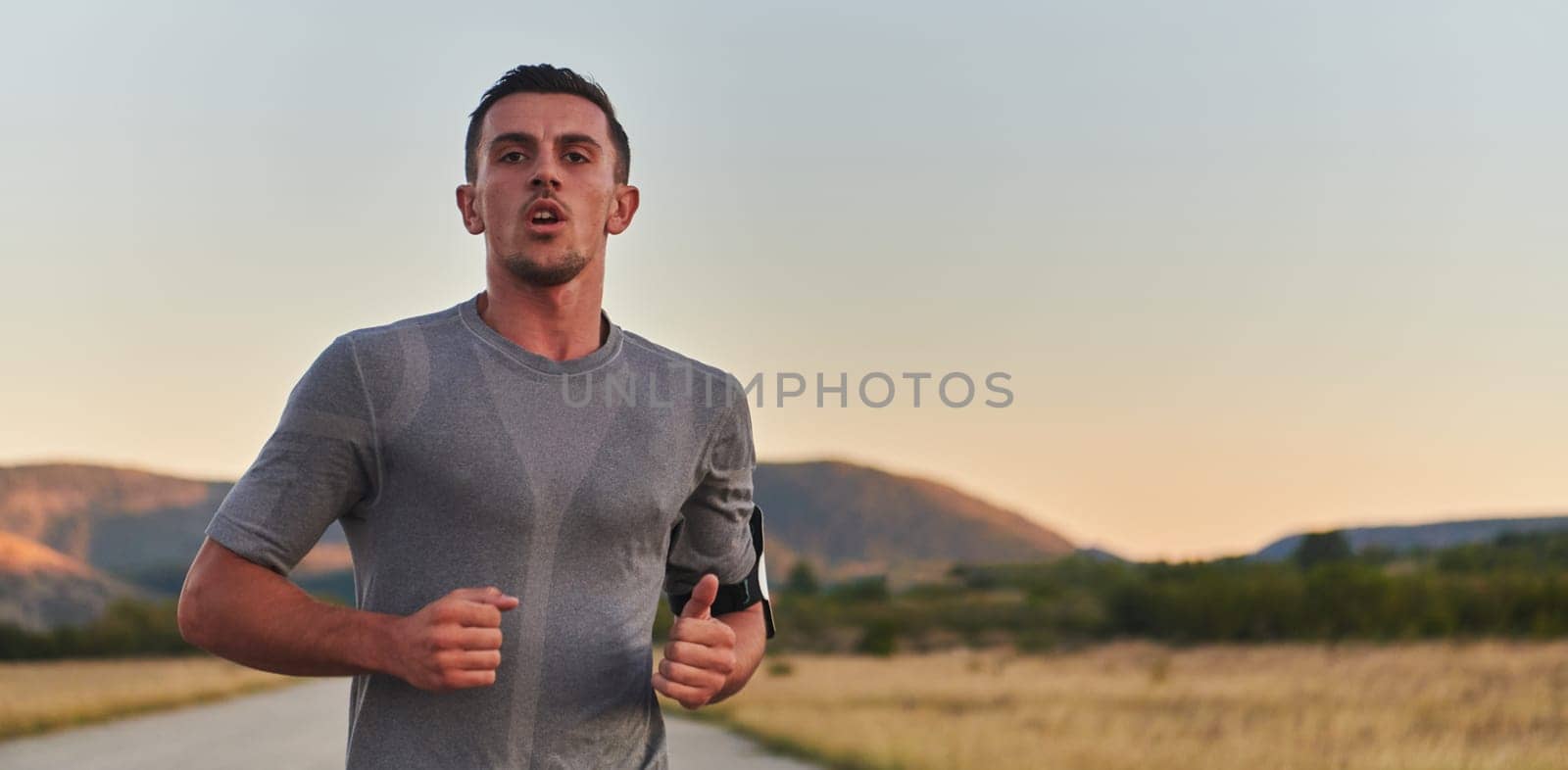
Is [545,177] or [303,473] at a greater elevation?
[545,177]

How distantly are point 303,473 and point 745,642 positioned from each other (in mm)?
1032

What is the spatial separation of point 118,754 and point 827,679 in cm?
1845

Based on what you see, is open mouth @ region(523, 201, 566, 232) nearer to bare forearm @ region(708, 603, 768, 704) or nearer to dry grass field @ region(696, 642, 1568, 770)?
bare forearm @ region(708, 603, 768, 704)

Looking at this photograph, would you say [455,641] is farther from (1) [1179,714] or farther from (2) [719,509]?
(1) [1179,714]

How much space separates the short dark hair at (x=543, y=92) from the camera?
3.91 m

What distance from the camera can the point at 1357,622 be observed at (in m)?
75.4

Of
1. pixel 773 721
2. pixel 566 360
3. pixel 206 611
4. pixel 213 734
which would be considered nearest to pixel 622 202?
pixel 566 360

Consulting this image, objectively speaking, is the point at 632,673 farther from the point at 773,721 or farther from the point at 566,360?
the point at 773,721

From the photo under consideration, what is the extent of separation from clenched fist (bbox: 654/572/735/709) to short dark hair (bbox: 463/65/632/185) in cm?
92

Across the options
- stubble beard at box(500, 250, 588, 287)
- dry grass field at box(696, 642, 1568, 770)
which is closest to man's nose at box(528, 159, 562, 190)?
stubble beard at box(500, 250, 588, 287)

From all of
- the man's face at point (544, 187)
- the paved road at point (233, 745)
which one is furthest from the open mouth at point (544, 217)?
the paved road at point (233, 745)

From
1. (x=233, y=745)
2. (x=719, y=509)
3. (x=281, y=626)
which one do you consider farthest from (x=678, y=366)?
(x=233, y=745)

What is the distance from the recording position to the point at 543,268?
12.4 feet

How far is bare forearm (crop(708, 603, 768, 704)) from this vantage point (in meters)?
3.89
